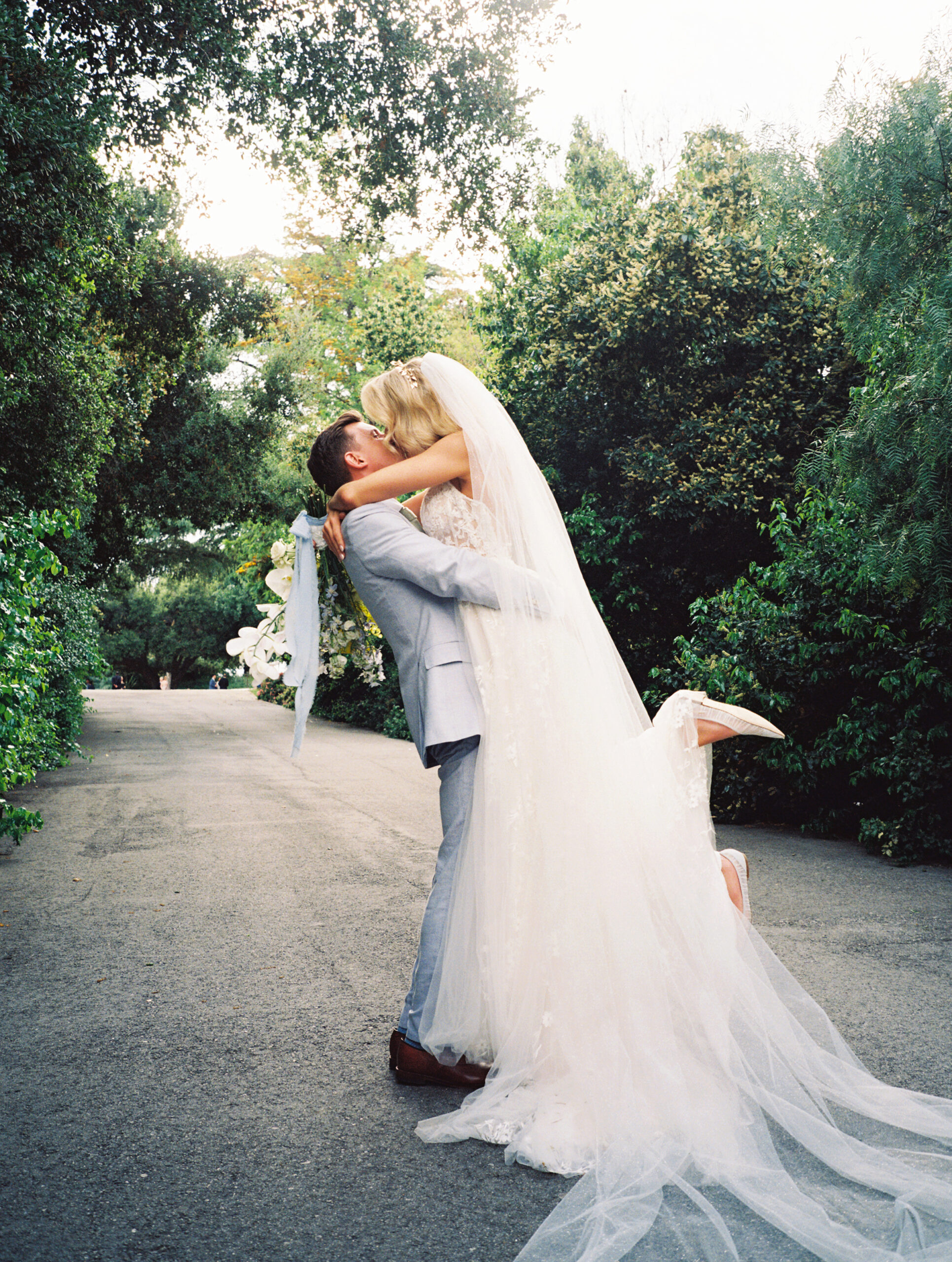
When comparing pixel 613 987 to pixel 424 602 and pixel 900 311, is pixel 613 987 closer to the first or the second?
pixel 424 602

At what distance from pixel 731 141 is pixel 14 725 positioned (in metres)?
12.8

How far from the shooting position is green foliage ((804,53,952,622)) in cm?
596

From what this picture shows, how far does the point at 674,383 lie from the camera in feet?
40.2

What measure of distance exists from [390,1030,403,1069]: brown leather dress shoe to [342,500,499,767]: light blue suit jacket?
909 mm

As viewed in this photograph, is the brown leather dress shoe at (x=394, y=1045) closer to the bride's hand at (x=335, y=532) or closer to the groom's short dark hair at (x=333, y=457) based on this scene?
the bride's hand at (x=335, y=532)

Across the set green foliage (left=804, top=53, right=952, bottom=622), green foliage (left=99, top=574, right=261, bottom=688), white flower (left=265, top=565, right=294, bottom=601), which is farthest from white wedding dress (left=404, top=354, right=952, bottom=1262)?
green foliage (left=99, top=574, right=261, bottom=688)

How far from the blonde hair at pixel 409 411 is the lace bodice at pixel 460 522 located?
0.18 metres

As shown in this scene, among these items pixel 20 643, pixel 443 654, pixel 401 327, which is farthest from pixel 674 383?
pixel 443 654

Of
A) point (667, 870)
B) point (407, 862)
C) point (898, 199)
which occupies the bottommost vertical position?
point (407, 862)

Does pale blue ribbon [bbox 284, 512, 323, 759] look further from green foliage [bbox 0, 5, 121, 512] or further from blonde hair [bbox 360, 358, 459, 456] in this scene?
green foliage [bbox 0, 5, 121, 512]

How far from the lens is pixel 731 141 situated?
537 inches

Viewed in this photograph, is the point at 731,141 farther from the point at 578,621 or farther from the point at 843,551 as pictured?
the point at 578,621

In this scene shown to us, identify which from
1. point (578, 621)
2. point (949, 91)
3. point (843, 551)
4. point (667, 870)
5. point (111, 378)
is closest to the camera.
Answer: point (667, 870)

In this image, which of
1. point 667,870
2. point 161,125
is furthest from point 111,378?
point 667,870
